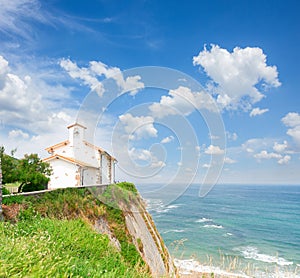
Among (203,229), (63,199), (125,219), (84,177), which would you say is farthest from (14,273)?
(203,229)

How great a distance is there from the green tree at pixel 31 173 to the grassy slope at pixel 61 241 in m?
2.41

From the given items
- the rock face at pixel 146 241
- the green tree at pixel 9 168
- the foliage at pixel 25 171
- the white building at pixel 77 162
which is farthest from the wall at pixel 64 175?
the green tree at pixel 9 168

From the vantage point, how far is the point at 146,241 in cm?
1405

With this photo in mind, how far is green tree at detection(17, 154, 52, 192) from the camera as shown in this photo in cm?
1216

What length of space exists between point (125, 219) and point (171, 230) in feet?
79.4

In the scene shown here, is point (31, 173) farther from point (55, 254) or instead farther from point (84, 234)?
point (55, 254)

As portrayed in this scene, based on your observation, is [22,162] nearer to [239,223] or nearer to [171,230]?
[171,230]

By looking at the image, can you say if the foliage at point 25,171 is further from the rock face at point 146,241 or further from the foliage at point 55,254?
the foliage at point 55,254

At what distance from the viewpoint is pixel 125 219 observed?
13.0 metres

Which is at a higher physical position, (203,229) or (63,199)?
(63,199)

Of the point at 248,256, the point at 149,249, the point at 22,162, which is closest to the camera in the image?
the point at 22,162

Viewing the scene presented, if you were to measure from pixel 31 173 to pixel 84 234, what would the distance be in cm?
715

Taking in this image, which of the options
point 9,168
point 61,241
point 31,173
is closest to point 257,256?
point 31,173

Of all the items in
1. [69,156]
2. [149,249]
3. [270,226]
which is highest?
[69,156]
